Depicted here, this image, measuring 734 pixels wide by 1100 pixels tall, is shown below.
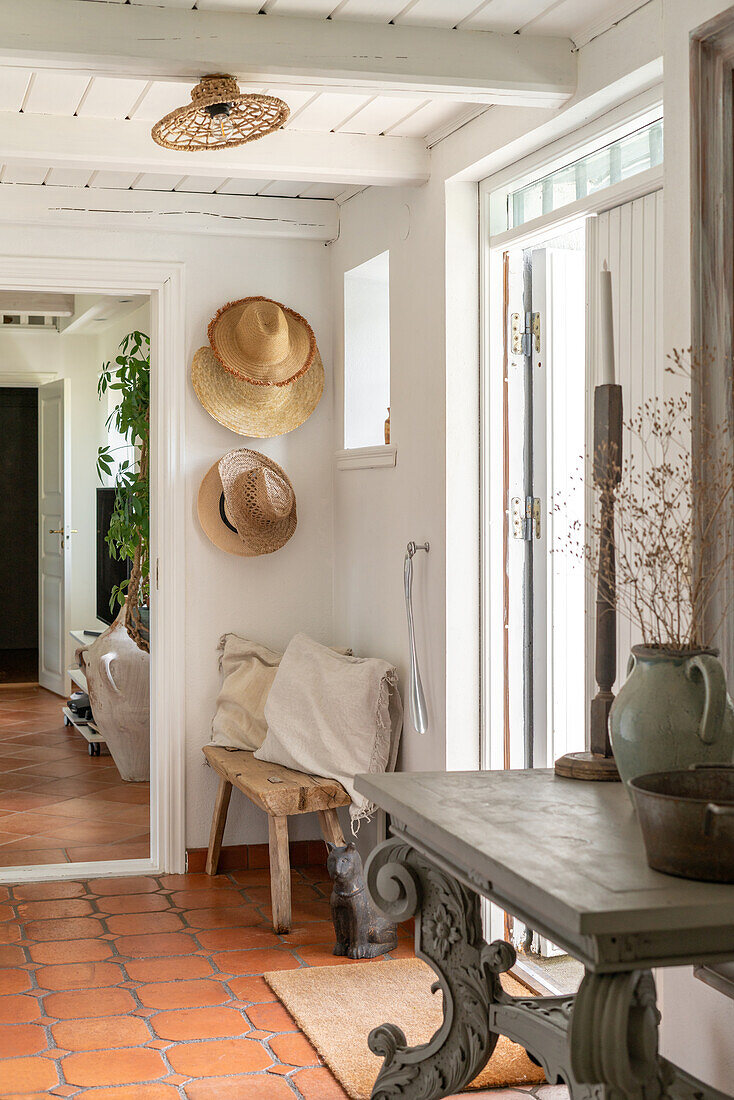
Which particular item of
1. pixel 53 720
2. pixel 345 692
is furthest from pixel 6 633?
pixel 345 692

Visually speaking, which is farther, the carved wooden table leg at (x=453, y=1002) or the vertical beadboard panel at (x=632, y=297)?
the vertical beadboard panel at (x=632, y=297)

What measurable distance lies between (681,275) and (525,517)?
1.19 meters

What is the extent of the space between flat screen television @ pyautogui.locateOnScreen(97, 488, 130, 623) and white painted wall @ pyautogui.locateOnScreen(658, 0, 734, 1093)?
6064 mm

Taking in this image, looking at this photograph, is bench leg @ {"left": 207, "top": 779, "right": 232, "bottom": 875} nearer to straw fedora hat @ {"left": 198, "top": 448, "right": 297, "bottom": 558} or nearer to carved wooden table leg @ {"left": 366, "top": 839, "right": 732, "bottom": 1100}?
straw fedora hat @ {"left": 198, "top": 448, "right": 297, "bottom": 558}

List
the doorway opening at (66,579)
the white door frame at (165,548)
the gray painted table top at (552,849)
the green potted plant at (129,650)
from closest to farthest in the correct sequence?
the gray painted table top at (552,849), the white door frame at (165,548), the doorway opening at (66,579), the green potted plant at (129,650)

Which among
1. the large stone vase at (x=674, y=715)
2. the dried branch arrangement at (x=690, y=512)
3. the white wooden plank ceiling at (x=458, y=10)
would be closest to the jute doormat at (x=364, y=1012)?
the dried branch arrangement at (x=690, y=512)

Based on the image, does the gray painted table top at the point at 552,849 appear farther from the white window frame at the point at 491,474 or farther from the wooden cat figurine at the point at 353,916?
the wooden cat figurine at the point at 353,916

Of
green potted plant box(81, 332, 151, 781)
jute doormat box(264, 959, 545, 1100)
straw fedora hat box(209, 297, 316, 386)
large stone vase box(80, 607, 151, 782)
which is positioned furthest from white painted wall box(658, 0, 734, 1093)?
large stone vase box(80, 607, 151, 782)

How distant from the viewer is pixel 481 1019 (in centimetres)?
208

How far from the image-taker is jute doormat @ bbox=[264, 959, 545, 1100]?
2.71m

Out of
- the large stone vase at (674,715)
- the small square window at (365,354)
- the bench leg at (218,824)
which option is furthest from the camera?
the small square window at (365,354)

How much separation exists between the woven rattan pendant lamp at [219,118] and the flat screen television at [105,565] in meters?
5.26

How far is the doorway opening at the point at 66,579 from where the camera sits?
5.12m

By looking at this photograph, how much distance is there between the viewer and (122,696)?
569cm
